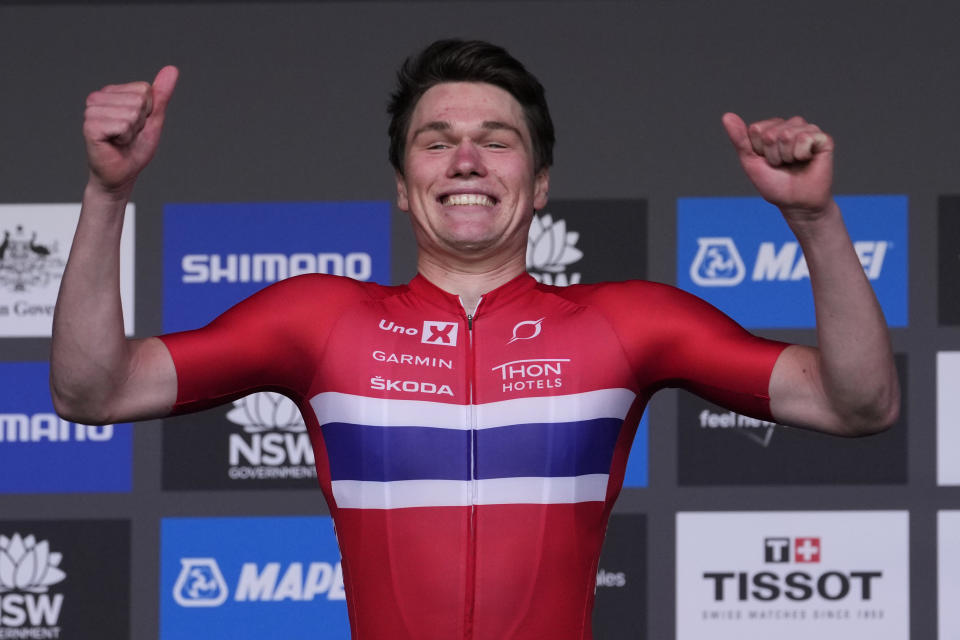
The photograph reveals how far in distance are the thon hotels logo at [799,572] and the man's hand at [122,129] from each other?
180 cm

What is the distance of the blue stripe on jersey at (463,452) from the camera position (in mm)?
1534

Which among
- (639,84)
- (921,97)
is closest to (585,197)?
(639,84)

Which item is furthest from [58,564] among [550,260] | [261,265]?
[550,260]

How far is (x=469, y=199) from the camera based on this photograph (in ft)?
5.30

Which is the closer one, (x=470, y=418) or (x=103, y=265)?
(x=103, y=265)

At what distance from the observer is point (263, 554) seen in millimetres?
2852

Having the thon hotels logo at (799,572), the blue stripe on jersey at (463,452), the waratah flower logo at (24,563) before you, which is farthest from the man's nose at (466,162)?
the waratah flower logo at (24,563)

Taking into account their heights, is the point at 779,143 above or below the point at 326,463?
above

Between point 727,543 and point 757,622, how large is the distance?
7.7 inches

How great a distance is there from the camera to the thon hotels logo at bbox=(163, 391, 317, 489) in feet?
9.36

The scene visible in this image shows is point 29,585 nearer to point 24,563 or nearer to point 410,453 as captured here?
point 24,563

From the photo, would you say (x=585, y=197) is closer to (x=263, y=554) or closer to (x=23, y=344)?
(x=263, y=554)

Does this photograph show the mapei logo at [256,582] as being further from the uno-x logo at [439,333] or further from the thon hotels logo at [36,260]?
the uno-x logo at [439,333]

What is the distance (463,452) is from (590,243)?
1.40m
